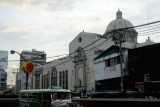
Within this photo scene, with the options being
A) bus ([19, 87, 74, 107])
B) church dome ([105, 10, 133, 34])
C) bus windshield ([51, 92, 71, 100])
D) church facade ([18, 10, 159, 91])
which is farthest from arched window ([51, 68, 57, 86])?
bus windshield ([51, 92, 71, 100])

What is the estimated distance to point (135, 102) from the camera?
72.4 ft

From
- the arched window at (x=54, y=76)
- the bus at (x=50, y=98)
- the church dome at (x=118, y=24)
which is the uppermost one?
the church dome at (x=118, y=24)

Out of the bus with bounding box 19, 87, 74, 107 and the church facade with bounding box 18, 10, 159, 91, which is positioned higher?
the church facade with bounding box 18, 10, 159, 91

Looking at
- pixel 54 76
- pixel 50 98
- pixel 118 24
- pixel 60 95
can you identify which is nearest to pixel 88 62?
pixel 118 24

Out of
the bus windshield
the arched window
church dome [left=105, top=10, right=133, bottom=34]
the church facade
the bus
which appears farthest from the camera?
the arched window

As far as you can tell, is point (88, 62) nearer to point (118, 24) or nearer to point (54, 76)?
point (118, 24)

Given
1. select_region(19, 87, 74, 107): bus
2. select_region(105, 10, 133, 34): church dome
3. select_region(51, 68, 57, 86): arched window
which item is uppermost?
select_region(105, 10, 133, 34): church dome

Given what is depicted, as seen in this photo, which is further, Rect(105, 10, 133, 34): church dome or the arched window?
the arched window

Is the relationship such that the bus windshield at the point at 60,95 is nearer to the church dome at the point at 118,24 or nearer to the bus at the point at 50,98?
the bus at the point at 50,98

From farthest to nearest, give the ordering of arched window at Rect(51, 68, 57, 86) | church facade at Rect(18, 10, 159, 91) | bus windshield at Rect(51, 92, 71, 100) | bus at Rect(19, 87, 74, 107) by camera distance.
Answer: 1. arched window at Rect(51, 68, 57, 86)
2. church facade at Rect(18, 10, 159, 91)
3. bus windshield at Rect(51, 92, 71, 100)
4. bus at Rect(19, 87, 74, 107)

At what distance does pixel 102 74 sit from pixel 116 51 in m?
6.75

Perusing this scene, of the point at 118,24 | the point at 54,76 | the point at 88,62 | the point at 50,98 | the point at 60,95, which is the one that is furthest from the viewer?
the point at 54,76

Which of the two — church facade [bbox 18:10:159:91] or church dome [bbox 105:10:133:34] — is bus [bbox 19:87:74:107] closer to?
church facade [bbox 18:10:159:91]

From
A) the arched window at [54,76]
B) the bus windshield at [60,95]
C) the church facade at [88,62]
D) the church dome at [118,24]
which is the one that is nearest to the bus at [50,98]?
the bus windshield at [60,95]
